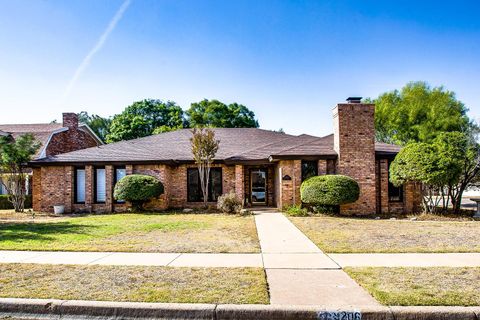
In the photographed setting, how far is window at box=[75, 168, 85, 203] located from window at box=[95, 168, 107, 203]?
704mm

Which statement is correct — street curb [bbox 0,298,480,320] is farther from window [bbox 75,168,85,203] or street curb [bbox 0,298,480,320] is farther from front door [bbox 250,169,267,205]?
Answer: front door [bbox 250,169,267,205]

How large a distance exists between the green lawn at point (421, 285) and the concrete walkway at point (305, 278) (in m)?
0.21

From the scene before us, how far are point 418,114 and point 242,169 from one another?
76.0 feet

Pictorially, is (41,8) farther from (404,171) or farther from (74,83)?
(404,171)

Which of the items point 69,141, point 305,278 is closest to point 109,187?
point 69,141

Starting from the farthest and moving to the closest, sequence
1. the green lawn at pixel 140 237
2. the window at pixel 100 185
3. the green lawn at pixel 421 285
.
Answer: the window at pixel 100 185 → the green lawn at pixel 140 237 → the green lawn at pixel 421 285

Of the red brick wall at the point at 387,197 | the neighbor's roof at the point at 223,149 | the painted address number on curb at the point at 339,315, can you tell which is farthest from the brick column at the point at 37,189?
the painted address number on curb at the point at 339,315

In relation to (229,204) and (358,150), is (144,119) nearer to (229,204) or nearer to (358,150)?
(229,204)

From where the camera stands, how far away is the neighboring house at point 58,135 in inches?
929

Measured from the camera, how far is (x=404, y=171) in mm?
14383

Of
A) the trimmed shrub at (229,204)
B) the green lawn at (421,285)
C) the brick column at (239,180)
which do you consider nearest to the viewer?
the green lawn at (421,285)

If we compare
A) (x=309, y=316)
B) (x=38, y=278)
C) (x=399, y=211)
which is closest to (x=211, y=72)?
(x=399, y=211)

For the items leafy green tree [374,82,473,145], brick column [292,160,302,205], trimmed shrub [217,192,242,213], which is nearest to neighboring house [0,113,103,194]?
trimmed shrub [217,192,242,213]

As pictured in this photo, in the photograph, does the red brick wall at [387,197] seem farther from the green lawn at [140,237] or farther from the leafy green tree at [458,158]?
the green lawn at [140,237]
